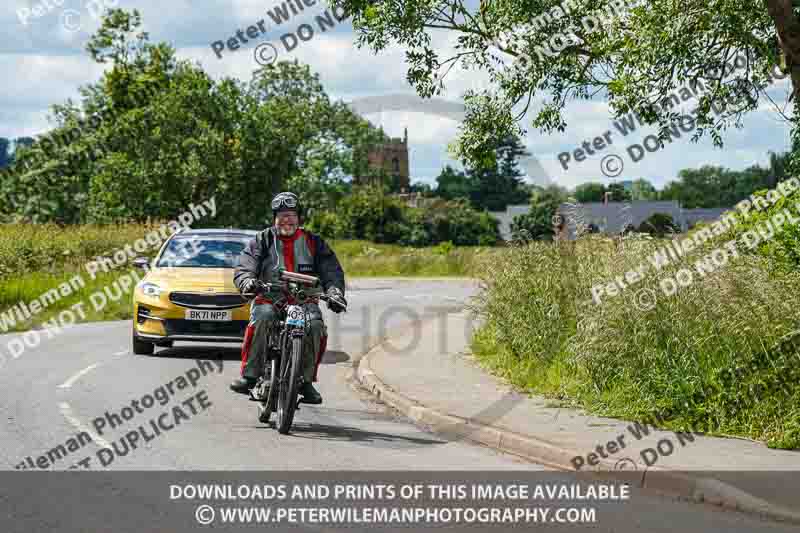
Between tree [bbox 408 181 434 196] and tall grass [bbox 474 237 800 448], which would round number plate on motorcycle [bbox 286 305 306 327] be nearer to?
tall grass [bbox 474 237 800 448]

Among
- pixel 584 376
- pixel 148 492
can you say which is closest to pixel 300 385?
pixel 148 492

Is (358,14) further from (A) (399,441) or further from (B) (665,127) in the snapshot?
(A) (399,441)

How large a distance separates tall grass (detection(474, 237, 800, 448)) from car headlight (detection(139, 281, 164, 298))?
543cm

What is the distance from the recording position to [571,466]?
8812mm

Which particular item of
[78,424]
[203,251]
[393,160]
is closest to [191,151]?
[203,251]

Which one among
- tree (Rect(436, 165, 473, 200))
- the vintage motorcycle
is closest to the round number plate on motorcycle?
the vintage motorcycle

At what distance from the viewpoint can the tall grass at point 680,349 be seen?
9.79 meters

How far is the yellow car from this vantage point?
50.9 feet

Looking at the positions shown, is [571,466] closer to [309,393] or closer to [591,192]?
[309,393]

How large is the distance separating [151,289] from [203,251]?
1.42 m

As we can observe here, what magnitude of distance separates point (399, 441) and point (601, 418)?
6.68ft

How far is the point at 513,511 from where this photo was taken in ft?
23.7

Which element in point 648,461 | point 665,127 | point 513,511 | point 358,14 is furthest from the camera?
point 665,127

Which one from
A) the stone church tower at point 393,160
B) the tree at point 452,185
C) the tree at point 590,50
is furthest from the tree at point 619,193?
the tree at point 452,185
